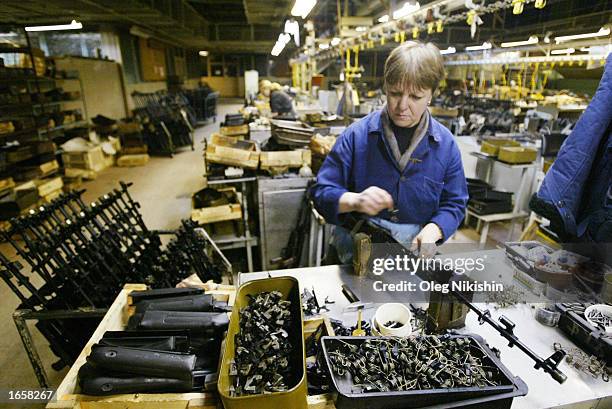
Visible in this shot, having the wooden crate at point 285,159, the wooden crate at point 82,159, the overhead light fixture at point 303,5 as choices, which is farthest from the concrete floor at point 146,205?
the overhead light fixture at point 303,5

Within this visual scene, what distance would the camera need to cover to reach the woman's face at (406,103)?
1.58 meters

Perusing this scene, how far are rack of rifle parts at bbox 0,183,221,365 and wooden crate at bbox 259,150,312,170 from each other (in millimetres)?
1179

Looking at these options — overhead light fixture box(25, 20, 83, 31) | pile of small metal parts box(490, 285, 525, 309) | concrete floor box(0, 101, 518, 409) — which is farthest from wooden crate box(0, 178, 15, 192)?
pile of small metal parts box(490, 285, 525, 309)

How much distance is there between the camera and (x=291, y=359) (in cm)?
104

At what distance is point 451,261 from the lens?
4.69 feet

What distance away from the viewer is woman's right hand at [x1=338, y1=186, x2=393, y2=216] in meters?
1.59

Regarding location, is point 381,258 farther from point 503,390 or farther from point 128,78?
point 128,78

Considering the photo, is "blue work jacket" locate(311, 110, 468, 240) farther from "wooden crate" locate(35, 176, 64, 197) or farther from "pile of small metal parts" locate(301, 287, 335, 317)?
"wooden crate" locate(35, 176, 64, 197)

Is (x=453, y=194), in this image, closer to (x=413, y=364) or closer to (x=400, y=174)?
(x=400, y=174)

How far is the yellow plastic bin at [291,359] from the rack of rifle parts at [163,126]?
28.2ft

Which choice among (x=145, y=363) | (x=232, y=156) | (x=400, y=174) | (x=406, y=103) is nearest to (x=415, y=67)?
(x=406, y=103)

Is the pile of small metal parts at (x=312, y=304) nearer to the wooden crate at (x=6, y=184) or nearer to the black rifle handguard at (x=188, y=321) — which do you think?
the black rifle handguard at (x=188, y=321)

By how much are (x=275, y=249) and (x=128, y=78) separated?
354 inches

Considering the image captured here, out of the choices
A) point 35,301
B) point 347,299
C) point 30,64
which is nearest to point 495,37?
point 347,299
